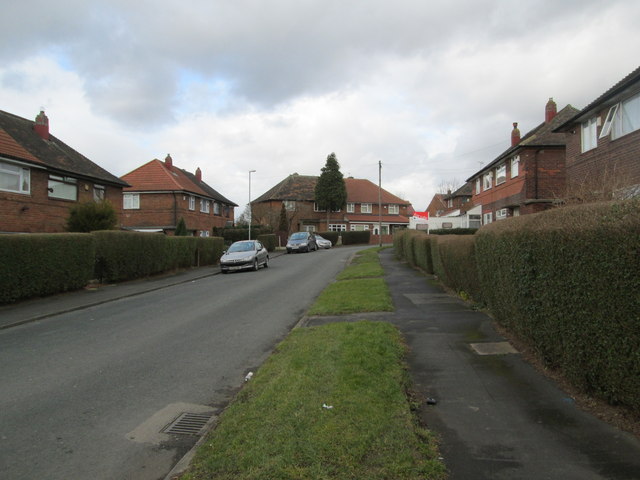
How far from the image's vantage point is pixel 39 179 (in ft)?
70.2

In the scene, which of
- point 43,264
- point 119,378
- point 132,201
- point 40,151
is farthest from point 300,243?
point 119,378

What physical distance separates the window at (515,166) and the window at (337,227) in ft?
117

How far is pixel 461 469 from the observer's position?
322 centimetres

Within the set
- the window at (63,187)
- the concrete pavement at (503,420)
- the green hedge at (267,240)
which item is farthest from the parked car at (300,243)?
the concrete pavement at (503,420)

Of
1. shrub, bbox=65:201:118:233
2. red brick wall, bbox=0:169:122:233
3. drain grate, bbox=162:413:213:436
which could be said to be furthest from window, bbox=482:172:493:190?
drain grate, bbox=162:413:213:436

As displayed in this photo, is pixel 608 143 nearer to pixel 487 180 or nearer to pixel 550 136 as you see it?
pixel 550 136

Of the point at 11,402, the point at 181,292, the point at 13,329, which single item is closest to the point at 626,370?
the point at 11,402

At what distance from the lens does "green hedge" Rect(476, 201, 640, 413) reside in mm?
3564

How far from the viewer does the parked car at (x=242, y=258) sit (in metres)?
22.1

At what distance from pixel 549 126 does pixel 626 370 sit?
24.4 meters

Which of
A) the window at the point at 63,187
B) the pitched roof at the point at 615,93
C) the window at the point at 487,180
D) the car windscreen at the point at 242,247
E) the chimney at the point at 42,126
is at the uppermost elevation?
the chimney at the point at 42,126

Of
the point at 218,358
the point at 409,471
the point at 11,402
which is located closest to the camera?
the point at 409,471

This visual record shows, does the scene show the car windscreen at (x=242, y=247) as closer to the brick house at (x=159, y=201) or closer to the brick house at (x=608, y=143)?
the brick house at (x=159, y=201)

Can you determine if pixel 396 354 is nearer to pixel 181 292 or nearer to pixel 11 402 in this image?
pixel 11 402
